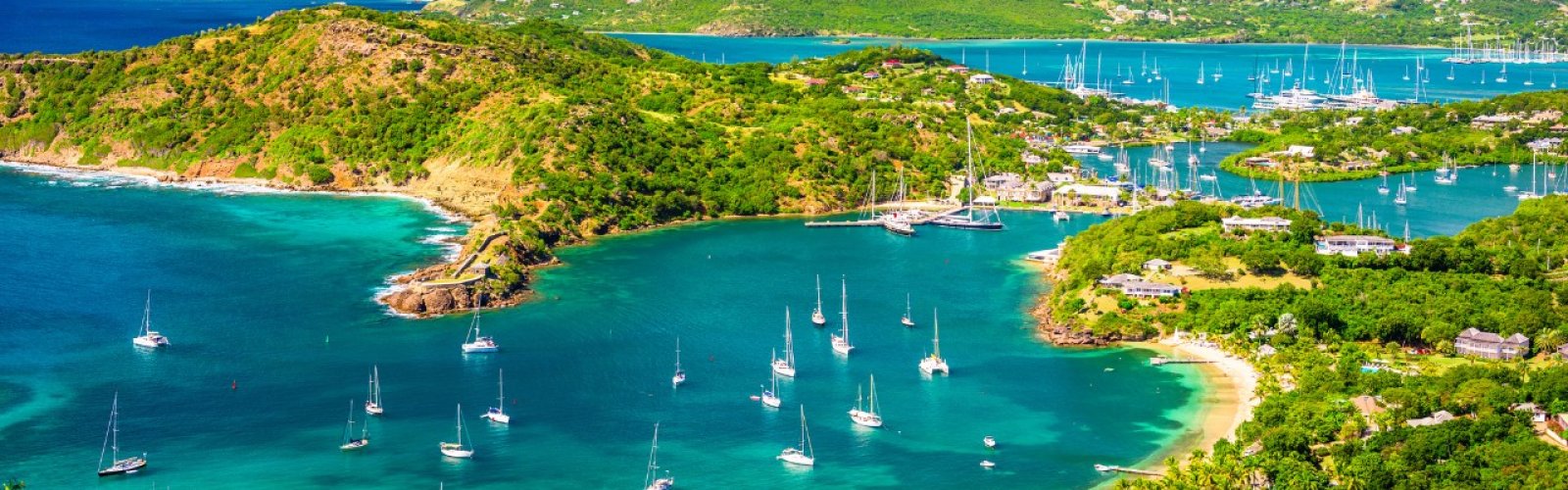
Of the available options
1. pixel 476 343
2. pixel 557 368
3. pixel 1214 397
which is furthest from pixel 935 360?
pixel 476 343

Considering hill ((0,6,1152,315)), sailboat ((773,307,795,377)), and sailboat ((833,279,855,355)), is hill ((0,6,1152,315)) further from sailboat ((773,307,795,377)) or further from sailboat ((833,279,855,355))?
sailboat ((773,307,795,377))

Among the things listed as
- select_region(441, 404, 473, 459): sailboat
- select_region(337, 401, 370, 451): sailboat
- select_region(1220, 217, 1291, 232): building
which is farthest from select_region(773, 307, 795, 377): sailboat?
select_region(1220, 217, 1291, 232): building

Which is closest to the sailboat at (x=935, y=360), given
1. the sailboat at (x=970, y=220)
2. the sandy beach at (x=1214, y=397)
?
the sandy beach at (x=1214, y=397)

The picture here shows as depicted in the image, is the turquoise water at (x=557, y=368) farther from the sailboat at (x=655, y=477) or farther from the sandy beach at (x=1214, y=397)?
the sandy beach at (x=1214, y=397)

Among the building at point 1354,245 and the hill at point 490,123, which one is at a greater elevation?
the hill at point 490,123

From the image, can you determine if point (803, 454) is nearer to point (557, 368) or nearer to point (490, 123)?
point (557, 368)

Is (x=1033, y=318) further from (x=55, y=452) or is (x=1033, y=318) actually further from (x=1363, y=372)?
(x=55, y=452)

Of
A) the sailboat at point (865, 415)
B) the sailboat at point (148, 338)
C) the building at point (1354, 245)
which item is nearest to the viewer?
the sailboat at point (865, 415)

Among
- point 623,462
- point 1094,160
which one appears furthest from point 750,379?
point 1094,160
